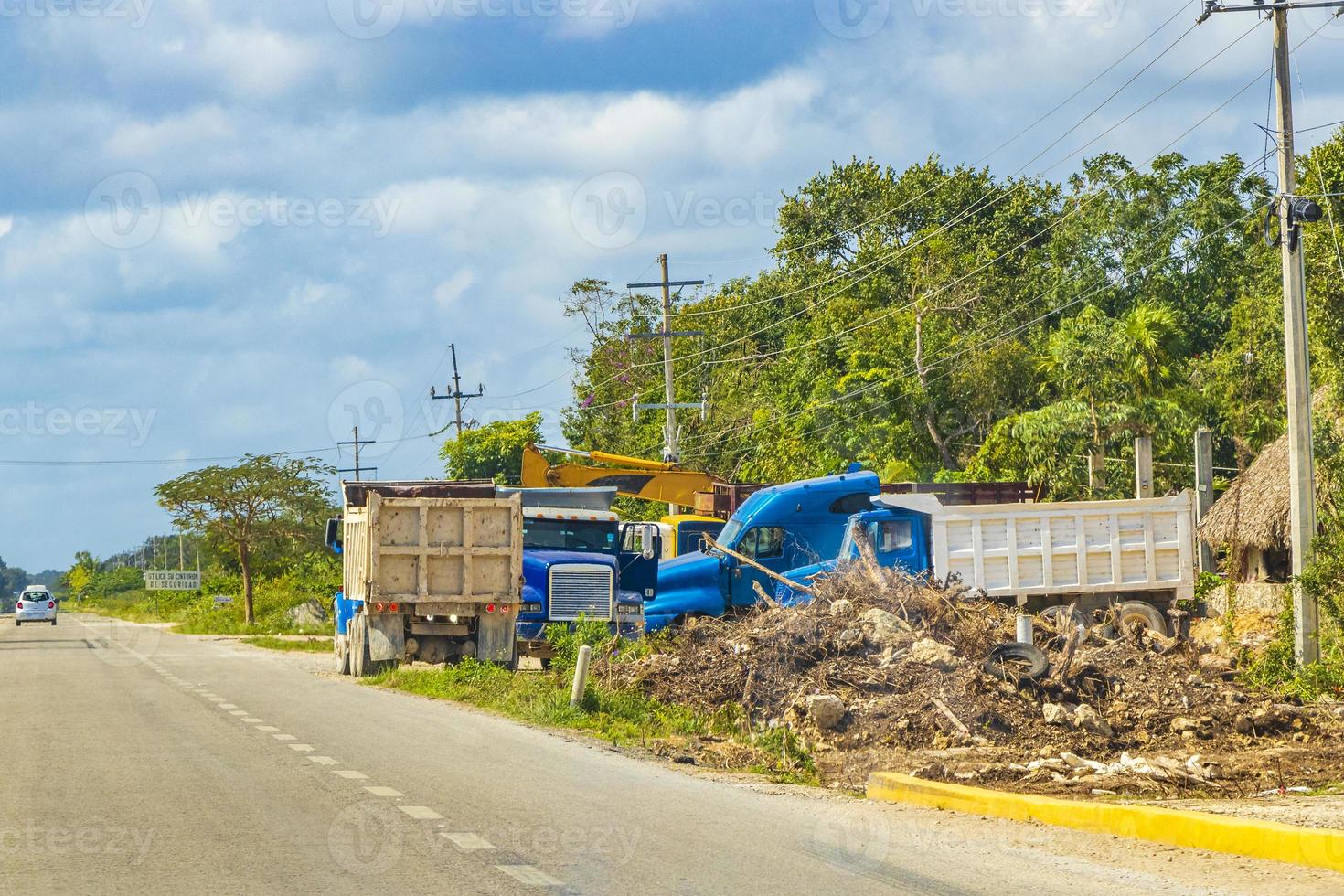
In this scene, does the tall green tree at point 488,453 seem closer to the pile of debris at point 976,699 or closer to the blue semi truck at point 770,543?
the blue semi truck at point 770,543

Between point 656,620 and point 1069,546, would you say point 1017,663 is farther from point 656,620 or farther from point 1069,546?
point 656,620

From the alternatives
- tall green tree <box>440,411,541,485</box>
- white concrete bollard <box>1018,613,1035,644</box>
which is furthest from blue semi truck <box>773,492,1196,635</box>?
tall green tree <box>440,411,541,485</box>

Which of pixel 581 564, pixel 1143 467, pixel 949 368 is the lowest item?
pixel 581 564

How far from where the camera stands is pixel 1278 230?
20562 mm

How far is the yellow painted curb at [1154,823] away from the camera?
7980 mm

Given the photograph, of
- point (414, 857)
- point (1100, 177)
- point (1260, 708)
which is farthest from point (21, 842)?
point (1100, 177)

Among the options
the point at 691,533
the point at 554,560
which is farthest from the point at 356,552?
the point at 691,533

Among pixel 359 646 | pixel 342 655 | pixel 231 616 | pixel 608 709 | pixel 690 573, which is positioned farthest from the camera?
pixel 231 616

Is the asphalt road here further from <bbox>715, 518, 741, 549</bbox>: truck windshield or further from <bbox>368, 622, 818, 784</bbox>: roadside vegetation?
<bbox>715, 518, 741, 549</bbox>: truck windshield

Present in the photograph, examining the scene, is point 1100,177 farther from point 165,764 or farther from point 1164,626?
point 165,764

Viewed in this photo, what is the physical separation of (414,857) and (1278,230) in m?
16.8

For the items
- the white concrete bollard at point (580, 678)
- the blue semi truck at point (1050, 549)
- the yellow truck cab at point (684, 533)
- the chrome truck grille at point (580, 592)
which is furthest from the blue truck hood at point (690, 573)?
the white concrete bollard at point (580, 678)

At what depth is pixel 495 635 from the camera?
72.7 ft

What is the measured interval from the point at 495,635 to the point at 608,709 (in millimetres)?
5427
